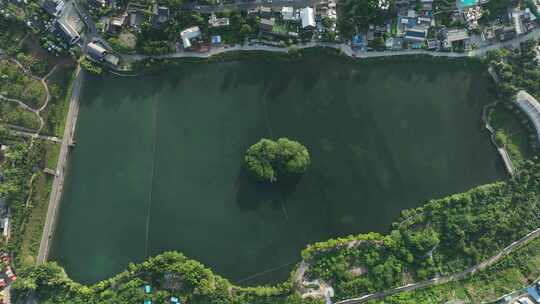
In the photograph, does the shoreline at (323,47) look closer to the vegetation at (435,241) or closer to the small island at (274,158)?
the small island at (274,158)

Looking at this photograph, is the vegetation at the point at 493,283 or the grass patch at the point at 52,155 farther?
the grass patch at the point at 52,155

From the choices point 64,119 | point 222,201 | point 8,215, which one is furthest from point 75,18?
point 222,201

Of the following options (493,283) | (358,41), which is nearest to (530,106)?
(493,283)

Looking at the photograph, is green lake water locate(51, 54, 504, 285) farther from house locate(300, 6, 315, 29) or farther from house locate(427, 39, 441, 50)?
house locate(300, 6, 315, 29)

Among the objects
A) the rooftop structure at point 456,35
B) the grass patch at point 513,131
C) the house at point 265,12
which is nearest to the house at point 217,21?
the house at point 265,12

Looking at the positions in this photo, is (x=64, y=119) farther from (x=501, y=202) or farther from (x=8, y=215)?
(x=501, y=202)
